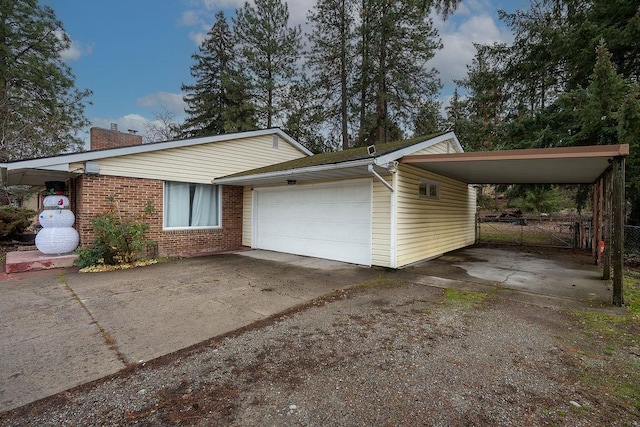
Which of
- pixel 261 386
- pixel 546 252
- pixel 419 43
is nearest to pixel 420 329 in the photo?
pixel 261 386

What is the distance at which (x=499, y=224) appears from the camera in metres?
20.1

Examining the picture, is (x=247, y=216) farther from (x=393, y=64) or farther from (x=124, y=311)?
(x=393, y=64)

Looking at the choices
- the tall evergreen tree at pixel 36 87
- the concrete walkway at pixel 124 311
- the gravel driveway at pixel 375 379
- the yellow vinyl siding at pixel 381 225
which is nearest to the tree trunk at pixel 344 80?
the yellow vinyl siding at pixel 381 225

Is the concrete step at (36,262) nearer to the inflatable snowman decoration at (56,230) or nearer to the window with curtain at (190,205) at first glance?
the inflatable snowman decoration at (56,230)

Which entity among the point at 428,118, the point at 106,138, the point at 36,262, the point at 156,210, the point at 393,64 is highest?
the point at 393,64

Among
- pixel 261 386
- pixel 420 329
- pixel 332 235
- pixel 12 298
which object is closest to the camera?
pixel 261 386

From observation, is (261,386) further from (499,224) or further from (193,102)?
(193,102)

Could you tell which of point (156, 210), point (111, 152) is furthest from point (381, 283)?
point (111, 152)

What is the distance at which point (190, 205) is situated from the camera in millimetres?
9586

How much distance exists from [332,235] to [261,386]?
593 cm

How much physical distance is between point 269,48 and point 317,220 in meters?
16.3

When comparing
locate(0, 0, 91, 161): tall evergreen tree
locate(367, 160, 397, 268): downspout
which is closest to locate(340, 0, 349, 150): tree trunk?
locate(367, 160, 397, 268): downspout

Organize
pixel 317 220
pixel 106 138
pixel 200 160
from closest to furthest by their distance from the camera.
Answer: pixel 317 220 → pixel 200 160 → pixel 106 138

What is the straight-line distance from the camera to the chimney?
1220 cm
